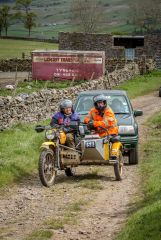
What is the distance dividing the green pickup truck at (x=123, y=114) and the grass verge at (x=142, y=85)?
859 inches

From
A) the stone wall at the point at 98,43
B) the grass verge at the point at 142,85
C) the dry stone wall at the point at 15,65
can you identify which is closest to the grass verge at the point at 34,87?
the grass verge at the point at 142,85

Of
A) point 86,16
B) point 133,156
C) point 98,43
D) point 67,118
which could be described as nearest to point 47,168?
point 67,118

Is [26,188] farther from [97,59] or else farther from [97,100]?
[97,59]

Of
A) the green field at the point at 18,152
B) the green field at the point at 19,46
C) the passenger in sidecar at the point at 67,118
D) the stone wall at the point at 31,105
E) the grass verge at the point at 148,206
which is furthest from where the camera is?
the green field at the point at 19,46

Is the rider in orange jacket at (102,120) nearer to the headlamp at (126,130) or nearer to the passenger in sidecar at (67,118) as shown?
the passenger in sidecar at (67,118)

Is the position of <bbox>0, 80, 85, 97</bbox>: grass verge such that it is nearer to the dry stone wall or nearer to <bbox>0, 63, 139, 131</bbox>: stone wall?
<bbox>0, 63, 139, 131</bbox>: stone wall

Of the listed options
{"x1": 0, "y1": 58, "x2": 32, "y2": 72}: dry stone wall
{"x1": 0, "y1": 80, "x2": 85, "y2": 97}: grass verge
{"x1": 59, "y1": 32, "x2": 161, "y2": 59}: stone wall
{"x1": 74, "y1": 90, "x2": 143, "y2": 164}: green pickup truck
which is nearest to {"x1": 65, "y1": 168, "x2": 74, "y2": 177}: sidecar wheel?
{"x1": 74, "y1": 90, "x2": 143, "y2": 164}: green pickup truck

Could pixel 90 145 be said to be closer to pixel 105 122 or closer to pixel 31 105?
pixel 105 122

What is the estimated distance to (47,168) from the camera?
46.0ft

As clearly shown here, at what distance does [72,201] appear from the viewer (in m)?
12.4

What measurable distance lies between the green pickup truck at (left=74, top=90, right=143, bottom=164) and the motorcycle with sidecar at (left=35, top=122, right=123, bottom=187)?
2.07 metres

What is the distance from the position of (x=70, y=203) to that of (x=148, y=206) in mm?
1662

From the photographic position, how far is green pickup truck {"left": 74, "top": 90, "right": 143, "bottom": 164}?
17109 millimetres

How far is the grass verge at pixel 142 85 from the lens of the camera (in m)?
42.9
